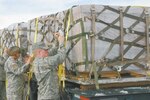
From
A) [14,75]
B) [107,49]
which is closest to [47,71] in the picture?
[107,49]

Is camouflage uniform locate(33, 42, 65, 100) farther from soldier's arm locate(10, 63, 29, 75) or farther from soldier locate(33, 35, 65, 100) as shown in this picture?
soldier's arm locate(10, 63, 29, 75)

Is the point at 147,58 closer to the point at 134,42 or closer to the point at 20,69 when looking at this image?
the point at 134,42

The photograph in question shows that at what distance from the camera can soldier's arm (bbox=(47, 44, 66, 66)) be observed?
754 cm

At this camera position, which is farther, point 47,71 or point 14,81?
point 14,81

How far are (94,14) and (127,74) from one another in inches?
55.7

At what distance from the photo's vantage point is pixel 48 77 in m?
7.77

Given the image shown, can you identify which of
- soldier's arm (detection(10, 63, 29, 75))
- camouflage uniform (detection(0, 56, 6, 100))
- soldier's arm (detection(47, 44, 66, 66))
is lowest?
camouflage uniform (detection(0, 56, 6, 100))

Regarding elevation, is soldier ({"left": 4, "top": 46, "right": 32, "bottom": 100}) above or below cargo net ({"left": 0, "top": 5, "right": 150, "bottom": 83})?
below

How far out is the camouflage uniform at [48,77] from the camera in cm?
769

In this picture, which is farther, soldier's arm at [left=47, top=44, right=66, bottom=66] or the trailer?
soldier's arm at [left=47, top=44, right=66, bottom=66]

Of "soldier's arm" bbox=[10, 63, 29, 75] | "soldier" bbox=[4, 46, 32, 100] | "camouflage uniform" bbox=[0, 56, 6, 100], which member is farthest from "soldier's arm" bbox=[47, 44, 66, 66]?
"camouflage uniform" bbox=[0, 56, 6, 100]

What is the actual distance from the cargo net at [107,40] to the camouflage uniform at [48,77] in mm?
355

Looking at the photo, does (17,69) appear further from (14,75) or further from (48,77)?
(48,77)

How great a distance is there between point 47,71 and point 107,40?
139cm
